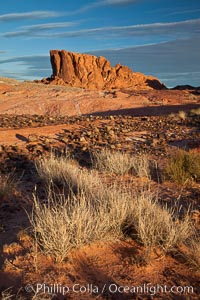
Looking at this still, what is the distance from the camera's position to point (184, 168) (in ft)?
24.7

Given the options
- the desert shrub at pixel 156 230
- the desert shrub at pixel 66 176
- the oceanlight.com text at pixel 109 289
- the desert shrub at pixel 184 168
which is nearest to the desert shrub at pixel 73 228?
the desert shrub at pixel 156 230

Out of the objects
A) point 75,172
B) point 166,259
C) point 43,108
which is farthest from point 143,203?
point 43,108

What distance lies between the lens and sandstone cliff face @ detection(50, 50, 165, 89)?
58938 mm

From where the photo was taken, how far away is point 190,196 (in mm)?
6395

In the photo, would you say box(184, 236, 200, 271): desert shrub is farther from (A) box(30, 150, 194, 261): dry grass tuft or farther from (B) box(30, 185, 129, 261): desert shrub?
(B) box(30, 185, 129, 261): desert shrub

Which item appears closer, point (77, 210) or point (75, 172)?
point (77, 210)

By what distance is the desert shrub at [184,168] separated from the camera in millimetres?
7154

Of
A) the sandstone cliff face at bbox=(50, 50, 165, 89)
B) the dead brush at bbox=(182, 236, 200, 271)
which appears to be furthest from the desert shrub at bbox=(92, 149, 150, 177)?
the sandstone cliff face at bbox=(50, 50, 165, 89)

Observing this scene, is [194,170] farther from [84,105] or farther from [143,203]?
[84,105]

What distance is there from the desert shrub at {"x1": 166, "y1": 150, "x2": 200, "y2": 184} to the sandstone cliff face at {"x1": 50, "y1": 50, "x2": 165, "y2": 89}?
165ft

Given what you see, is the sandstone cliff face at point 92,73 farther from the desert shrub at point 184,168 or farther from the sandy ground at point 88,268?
the sandy ground at point 88,268

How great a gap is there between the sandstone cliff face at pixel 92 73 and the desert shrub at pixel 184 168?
165 feet

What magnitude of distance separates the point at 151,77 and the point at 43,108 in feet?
139

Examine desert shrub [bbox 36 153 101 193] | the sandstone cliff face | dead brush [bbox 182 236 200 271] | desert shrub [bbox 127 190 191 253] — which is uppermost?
the sandstone cliff face
